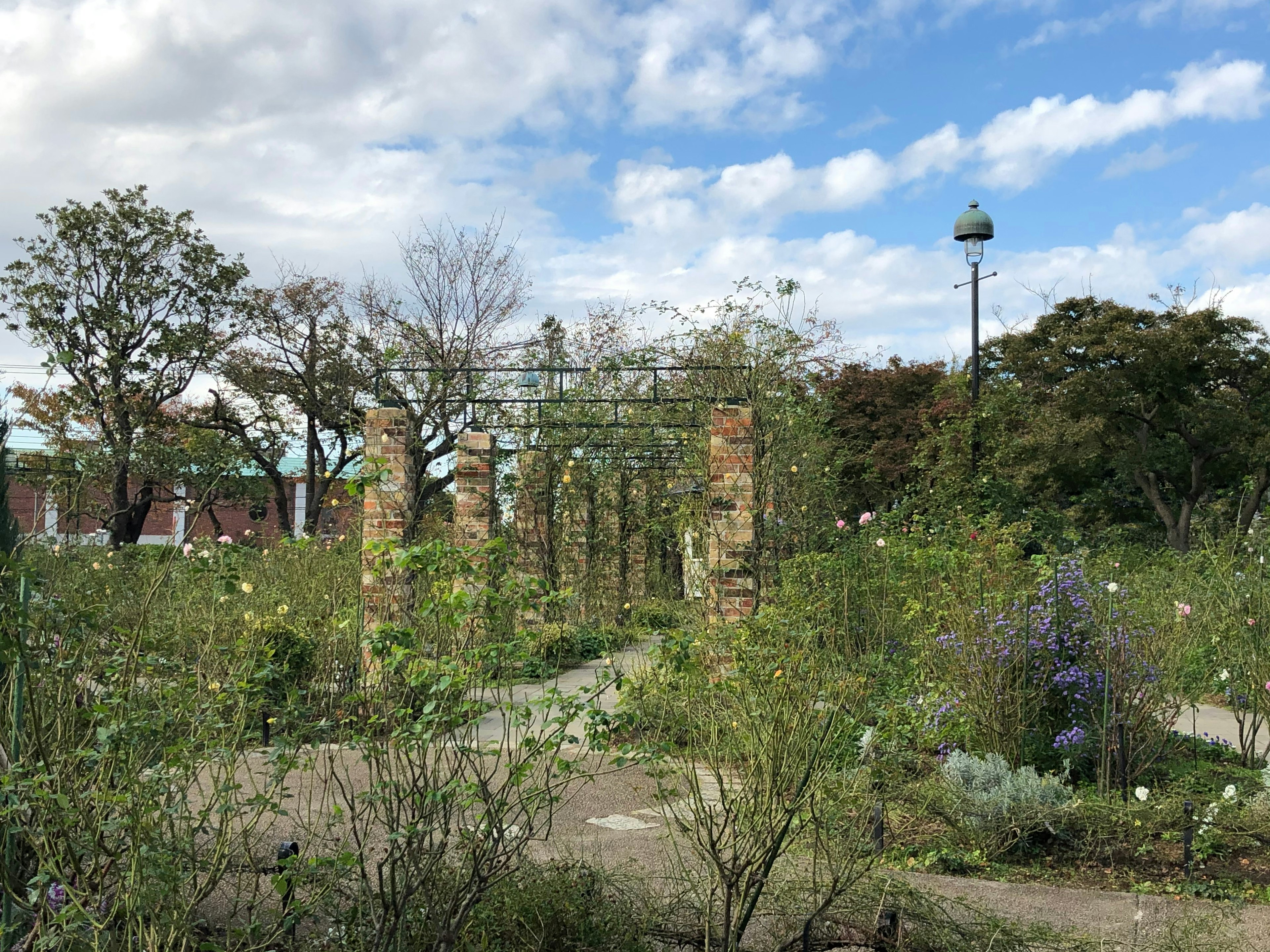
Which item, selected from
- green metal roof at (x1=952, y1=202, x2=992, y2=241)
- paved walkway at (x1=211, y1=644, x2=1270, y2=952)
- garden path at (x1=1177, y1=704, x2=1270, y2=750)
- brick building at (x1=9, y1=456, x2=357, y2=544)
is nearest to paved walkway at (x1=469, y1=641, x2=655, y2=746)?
Answer: paved walkway at (x1=211, y1=644, x2=1270, y2=952)

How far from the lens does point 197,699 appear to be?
292 centimetres

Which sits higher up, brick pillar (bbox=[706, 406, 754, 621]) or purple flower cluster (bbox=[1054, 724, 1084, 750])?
brick pillar (bbox=[706, 406, 754, 621])

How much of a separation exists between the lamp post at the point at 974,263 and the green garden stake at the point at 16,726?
12.5 meters

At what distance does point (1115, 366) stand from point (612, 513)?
13057 mm

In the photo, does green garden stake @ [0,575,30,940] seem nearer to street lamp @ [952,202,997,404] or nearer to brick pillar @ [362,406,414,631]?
brick pillar @ [362,406,414,631]

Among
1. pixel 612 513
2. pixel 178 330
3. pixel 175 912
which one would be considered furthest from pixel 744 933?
pixel 178 330

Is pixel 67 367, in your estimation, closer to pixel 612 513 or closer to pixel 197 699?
pixel 197 699

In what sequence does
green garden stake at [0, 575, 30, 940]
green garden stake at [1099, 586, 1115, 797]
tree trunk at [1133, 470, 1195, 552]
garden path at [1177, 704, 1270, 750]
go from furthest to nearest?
tree trunk at [1133, 470, 1195, 552], garden path at [1177, 704, 1270, 750], green garden stake at [1099, 586, 1115, 797], green garden stake at [0, 575, 30, 940]

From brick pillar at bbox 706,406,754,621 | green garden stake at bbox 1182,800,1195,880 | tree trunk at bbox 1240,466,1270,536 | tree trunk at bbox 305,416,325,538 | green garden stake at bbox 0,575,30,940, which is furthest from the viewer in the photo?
tree trunk at bbox 305,416,325,538

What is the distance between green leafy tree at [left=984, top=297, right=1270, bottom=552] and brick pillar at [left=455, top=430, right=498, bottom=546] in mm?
13570

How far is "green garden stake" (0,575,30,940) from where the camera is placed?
2.37 metres

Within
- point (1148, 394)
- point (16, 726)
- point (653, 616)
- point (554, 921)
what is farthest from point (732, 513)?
point (1148, 394)

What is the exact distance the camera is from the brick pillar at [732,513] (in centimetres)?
764

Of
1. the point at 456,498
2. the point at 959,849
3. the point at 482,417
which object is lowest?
the point at 959,849
